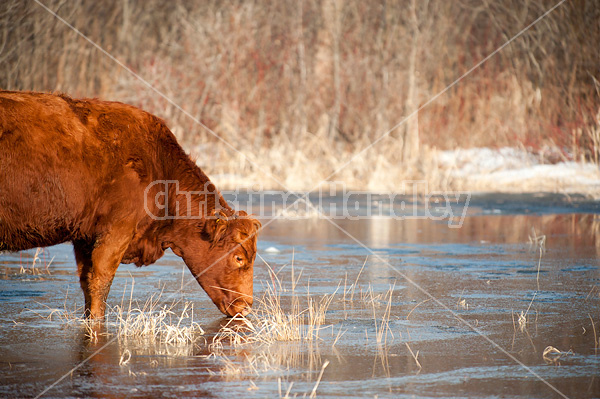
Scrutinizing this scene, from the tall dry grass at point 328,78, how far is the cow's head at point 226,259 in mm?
11718

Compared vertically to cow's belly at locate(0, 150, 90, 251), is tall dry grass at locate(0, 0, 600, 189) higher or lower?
higher

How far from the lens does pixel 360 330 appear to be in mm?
6258

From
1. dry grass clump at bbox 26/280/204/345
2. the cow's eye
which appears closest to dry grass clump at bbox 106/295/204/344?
dry grass clump at bbox 26/280/204/345

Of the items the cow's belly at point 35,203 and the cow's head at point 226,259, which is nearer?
the cow's belly at point 35,203

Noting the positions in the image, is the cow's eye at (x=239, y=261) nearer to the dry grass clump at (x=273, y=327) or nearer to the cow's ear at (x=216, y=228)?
the cow's ear at (x=216, y=228)

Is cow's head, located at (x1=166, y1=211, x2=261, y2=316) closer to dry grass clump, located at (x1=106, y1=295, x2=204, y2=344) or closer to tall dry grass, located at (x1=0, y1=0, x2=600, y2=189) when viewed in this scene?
dry grass clump, located at (x1=106, y1=295, x2=204, y2=344)

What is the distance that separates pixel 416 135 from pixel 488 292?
14.6m

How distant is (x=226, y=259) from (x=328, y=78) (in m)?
17.6

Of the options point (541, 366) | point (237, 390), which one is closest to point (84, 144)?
point (237, 390)

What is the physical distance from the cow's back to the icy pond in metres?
0.78

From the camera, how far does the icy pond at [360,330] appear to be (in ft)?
15.6

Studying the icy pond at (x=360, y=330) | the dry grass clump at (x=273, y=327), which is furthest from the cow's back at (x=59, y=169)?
the dry grass clump at (x=273, y=327)

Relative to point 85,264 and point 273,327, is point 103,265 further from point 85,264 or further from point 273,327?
point 273,327

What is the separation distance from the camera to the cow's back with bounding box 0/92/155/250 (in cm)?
600
